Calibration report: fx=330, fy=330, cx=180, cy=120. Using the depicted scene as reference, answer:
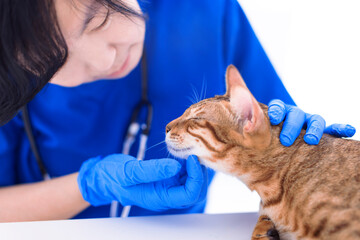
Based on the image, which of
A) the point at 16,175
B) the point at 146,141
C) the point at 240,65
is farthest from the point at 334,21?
the point at 16,175

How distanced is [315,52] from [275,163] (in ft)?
2.80

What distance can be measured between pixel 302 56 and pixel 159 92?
26.2 inches

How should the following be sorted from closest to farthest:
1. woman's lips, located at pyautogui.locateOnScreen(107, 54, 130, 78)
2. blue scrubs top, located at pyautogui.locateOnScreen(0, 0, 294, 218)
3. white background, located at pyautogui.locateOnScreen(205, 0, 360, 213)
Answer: woman's lips, located at pyautogui.locateOnScreen(107, 54, 130, 78)
blue scrubs top, located at pyautogui.locateOnScreen(0, 0, 294, 218)
white background, located at pyautogui.locateOnScreen(205, 0, 360, 213)

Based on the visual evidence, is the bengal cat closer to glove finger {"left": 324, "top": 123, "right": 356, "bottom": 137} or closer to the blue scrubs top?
glove finger {"left": 324, "top": 123, "right": 356, "bottom": 137}

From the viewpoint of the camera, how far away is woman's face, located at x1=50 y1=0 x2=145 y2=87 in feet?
2.16

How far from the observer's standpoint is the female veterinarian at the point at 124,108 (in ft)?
2.61

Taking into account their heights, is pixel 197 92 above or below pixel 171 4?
below

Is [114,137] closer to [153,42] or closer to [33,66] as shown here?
[153,42]

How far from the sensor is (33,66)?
2.03ft

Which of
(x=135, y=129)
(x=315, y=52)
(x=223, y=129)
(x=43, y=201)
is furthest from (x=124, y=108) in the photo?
(x=315, y=52)

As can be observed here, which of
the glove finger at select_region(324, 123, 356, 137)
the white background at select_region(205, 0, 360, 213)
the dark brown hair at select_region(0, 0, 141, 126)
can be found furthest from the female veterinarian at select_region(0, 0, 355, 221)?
the white background at select_region(205, 0, 360, 213)

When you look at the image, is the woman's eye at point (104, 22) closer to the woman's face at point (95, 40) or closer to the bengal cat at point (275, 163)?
the woman's face at point (95, 40)

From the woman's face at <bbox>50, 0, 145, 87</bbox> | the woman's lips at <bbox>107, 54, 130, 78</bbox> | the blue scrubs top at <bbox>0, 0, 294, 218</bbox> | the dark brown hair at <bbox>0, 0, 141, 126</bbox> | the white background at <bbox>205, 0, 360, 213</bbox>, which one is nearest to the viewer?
the dark brown hair at <bbox>0, 0, 141, 126</bbox>

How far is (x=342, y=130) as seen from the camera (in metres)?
0.80
